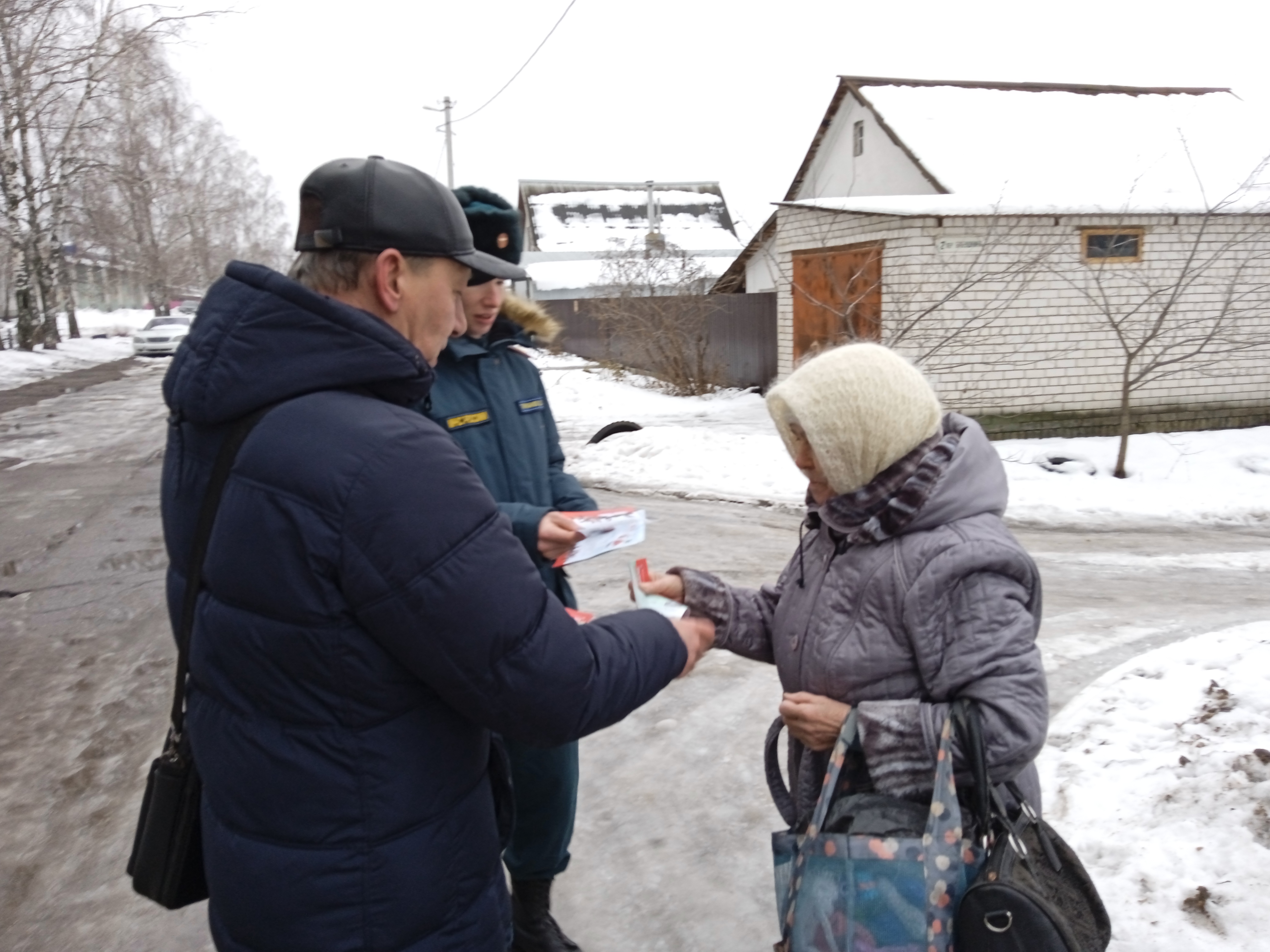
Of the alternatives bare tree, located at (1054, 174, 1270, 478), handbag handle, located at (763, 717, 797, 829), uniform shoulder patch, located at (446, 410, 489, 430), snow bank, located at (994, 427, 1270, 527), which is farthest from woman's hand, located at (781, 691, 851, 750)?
bare tree, located at (1054, 174, 1270, 478)

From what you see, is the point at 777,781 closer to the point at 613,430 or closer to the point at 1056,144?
the point at 613,430

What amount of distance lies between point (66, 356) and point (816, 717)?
120 feet

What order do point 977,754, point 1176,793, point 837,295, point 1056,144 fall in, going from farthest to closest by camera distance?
point 1056,144
point 837,295
point 1176,793
point 977,754

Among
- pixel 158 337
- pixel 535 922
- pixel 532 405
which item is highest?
pixel 532 405

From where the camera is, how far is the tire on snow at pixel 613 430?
42.5ft

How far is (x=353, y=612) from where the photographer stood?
1458 mm

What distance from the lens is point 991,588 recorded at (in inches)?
71.5

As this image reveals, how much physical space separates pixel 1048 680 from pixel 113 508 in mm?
8369

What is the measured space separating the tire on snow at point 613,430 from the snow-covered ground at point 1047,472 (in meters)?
0.17

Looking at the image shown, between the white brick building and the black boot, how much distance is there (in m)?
9.25

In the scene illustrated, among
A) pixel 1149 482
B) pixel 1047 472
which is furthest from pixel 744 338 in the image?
pixel 1149 482

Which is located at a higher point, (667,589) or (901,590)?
(901,590)

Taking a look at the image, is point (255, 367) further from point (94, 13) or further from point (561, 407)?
point (94, 13)

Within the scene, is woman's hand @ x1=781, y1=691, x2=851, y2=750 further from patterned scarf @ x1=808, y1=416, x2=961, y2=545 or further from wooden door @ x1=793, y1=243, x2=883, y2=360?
wooden door @ x1=793, y1=243, x2=883, y2=360
